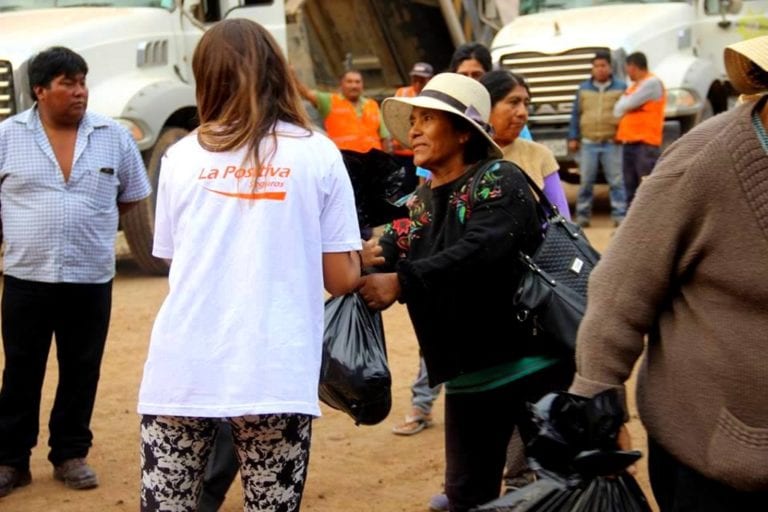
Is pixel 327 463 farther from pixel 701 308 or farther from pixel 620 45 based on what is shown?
pixel 620 45

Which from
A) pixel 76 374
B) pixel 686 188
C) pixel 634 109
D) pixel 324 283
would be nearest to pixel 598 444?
pixel 686 188

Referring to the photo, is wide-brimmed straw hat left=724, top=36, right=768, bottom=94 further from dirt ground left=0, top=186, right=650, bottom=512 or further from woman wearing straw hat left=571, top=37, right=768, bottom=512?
dirt ground left=0, top=186, right=650, bottom=512

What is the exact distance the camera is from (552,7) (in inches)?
630

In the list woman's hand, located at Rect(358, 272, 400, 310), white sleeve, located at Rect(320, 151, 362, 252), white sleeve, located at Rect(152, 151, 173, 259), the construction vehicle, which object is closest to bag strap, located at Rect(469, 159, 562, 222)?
woman's hand, located at Rect(358, 272, 400, 310)

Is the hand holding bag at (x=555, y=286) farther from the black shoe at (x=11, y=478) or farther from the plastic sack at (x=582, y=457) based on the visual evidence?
the black shoe at (x=11, y=478)

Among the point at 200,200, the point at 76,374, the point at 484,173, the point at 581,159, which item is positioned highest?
the point at 200,200

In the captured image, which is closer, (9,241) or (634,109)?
(9,241)

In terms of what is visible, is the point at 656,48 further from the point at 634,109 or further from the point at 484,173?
the point at 484,173

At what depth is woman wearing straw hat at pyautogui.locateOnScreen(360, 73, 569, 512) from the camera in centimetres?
426

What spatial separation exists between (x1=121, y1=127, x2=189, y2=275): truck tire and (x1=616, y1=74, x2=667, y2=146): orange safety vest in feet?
15.5

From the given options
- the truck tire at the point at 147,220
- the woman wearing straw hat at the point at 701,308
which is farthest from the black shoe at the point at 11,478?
the truck tire at the point at 147,220

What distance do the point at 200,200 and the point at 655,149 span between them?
11.6m

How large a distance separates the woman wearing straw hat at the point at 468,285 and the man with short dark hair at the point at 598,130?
10.3m

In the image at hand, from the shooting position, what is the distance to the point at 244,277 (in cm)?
355
